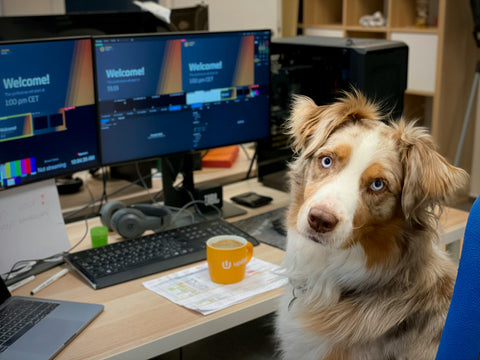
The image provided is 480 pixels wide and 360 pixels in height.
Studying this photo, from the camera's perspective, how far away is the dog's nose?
1.13 m

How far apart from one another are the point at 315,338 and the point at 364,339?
Answer: 0.11 meters

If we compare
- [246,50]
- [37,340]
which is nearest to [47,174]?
[37,340]

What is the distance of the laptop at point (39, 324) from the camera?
47.4 inches

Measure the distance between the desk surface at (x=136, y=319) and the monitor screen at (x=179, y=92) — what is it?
1.58 feet

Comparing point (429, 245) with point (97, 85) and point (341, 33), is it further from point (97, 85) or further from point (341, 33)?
point (341, 33)

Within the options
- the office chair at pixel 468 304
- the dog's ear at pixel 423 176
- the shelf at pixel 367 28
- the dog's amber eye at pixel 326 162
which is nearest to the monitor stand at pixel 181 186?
the dog's amber eye at pixel 326 162

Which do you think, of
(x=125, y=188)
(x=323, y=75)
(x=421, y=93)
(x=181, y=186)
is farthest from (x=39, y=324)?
(x=421, y=93)

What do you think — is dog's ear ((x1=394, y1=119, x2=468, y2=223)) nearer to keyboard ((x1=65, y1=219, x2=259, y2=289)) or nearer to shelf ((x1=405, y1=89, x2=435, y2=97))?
keyboard ((x1=65, y1=219, x2=259, y2=289))

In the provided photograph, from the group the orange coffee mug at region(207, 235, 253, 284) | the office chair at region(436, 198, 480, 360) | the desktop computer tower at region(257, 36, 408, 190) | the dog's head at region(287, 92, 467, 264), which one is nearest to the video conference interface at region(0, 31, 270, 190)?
the desktop computer tower at region(257, 36, 408, 190)

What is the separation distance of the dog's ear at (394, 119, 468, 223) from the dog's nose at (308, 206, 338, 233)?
6.5 inches

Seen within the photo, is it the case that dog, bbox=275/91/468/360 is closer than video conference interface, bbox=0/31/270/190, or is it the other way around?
dog, bbox=275/91/468/360

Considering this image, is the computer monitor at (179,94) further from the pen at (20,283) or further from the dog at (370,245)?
the dog at (370,245)

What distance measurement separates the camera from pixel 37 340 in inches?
48.6

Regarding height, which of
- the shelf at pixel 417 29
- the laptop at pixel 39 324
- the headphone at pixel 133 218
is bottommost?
the laptop at pixel 39 324
